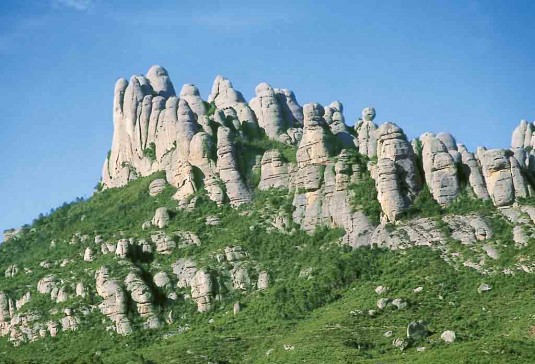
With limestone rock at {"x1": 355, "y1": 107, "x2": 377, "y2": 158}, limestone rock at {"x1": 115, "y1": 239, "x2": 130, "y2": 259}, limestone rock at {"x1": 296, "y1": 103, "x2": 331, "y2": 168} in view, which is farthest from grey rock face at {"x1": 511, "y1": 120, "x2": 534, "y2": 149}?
limestone rock at {"x1": 115, "y1": 239, "x2": 130, "y2": 259}

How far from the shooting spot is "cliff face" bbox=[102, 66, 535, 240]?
118062 millimetres

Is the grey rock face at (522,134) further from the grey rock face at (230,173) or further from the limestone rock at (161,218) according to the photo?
the limestone rock at (161,218)

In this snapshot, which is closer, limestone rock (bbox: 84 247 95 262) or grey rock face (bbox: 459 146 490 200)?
grey rock face (bbox: 459 146 490 200)

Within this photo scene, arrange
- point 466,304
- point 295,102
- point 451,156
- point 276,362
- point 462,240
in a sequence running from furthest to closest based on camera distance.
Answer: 1. point 295,102
2. point 451,156
3. point 462,240
4. point 466,304
5. point 276,362

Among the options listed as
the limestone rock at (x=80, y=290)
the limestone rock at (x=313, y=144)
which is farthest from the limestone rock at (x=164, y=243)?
the limestone rock at (x=313, y=144)

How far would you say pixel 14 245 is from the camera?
474 ft

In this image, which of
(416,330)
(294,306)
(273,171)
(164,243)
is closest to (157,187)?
(164,243)

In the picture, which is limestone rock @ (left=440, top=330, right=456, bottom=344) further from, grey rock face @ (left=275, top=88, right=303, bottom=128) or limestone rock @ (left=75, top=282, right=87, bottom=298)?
grey rock face @ (left=275, top=88, right=303, bottom=128)

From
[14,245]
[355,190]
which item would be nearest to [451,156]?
[355,190]

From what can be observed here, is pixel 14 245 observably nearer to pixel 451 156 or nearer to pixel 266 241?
pixel 266 241

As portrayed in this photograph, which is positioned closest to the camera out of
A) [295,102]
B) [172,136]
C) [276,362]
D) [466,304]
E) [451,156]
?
[276,362]

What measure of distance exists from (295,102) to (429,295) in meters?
52.4

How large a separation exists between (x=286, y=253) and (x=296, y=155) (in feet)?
43.5

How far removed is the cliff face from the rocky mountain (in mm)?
205
